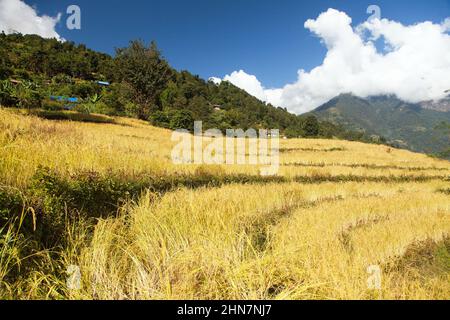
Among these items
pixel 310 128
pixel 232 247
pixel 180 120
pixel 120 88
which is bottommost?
pixel 232 247

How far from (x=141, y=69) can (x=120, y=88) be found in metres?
9.88

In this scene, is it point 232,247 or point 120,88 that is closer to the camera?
point 232,247

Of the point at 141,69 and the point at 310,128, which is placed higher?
the point at 141,69

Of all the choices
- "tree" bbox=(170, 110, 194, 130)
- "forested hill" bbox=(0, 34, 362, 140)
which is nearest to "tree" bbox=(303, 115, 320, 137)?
"forested hill" bbox=(0, 34, 362, 140)

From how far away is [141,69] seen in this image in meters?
49.1

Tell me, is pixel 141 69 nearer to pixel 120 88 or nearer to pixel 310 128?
pixel 120 88

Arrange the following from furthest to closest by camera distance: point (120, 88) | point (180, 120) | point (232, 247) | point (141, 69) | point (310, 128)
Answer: point (310, 128)
point (180, 120)
point (120, 88)
point (141, 69)
point (232, 247)

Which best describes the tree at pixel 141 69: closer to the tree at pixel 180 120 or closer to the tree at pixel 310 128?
the tree at pixel 180 120

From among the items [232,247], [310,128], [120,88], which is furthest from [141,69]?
[310,128]

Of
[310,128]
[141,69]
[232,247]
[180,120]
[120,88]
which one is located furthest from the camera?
[310,128]

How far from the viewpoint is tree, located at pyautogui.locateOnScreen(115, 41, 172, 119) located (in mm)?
48812

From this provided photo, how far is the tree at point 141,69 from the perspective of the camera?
160 feet

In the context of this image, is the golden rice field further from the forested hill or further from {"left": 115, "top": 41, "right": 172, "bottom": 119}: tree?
{"left": 115, "top": 41, "right": 172, "bottom": 119}: tree
